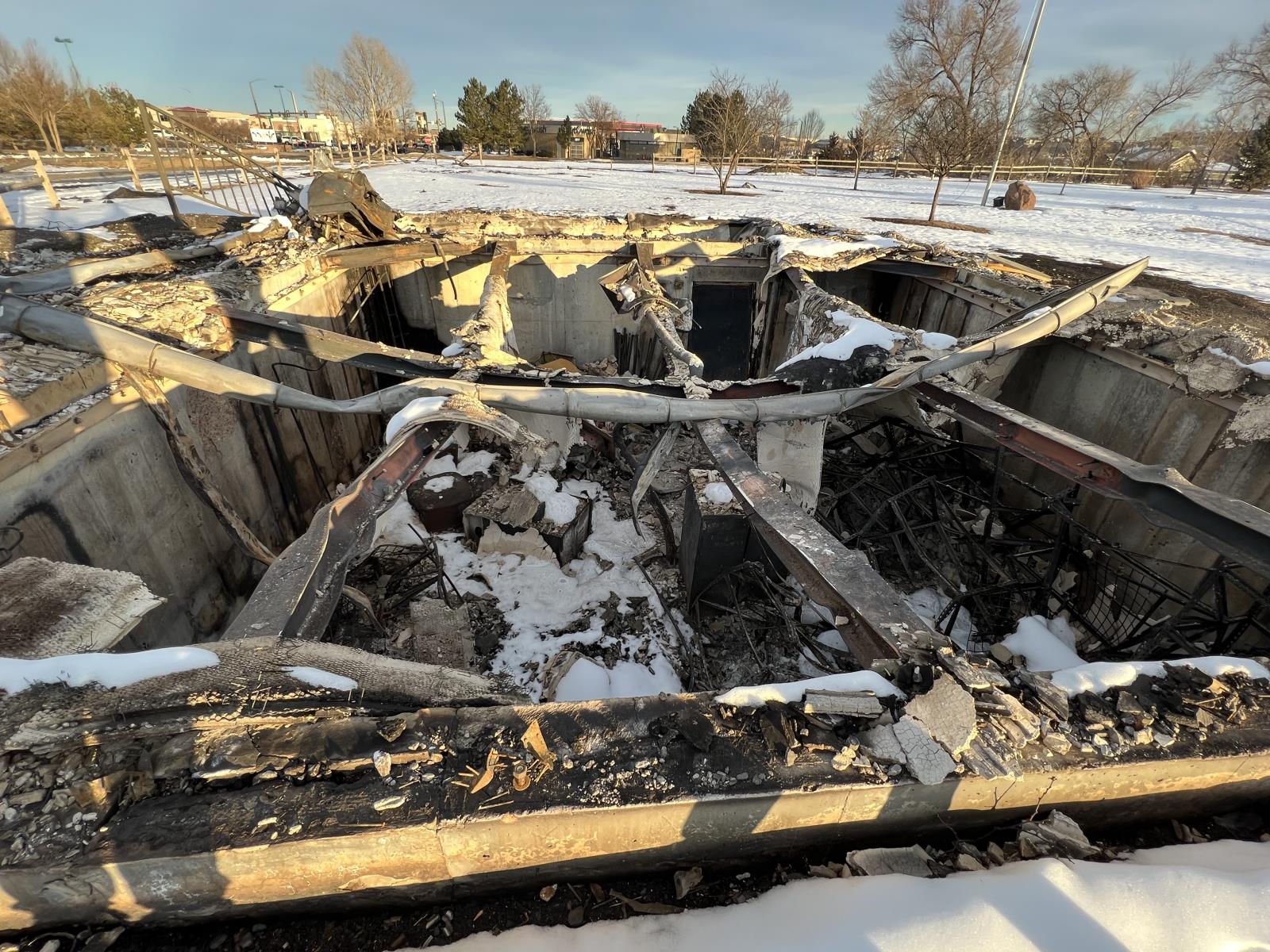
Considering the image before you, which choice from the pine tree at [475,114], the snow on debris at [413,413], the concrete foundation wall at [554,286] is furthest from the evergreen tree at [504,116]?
the snow on debris at [413,413]

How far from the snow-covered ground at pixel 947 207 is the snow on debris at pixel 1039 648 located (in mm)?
8001

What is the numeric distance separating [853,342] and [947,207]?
58.3 ft

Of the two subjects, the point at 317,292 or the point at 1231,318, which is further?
the point at 317,292

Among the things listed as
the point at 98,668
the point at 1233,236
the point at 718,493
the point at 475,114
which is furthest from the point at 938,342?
the point at 475,114

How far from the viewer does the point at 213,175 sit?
1972 centimetres

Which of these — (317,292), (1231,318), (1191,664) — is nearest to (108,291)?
(317,292)

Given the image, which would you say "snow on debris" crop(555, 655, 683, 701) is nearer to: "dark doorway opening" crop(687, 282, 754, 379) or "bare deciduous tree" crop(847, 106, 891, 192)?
"dark doorway opening" crop(687, 282, 754, 379)

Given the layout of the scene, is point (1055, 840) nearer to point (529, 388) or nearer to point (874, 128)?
point (529, 388)

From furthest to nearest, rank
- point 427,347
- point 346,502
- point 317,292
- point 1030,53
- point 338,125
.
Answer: point 338,125 < point 1030,53 < point 427,347 < point 317,292 < point 346,502

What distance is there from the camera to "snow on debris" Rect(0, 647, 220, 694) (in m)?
2.30

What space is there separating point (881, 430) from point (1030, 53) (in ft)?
71.0

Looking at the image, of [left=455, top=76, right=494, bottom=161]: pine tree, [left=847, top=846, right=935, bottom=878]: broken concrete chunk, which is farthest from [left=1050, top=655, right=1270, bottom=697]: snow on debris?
[left=455, top=76, right=494, bottom=161]: pine tree

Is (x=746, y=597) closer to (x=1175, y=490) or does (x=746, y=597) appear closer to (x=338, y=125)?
(x=1175, y=490)

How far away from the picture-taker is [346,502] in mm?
3586
